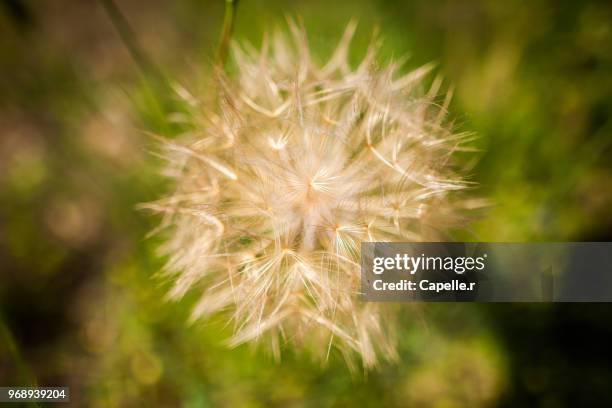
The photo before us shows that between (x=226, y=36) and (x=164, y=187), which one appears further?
(x=164, y=187)

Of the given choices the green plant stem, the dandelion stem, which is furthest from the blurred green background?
the dandelion stem

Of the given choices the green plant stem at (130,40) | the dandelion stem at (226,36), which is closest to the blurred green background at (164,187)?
the green plant stem at (130,40)

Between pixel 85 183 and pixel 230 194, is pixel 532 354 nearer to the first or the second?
pixel 230 194

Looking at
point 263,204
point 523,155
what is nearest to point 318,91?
point 263,204

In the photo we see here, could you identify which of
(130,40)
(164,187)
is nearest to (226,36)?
(164,187)

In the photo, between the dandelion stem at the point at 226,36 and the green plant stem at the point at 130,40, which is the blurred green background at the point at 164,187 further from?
the dandelion stem at the point at 226,36

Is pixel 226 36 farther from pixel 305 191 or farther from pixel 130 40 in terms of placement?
pixel 130 40

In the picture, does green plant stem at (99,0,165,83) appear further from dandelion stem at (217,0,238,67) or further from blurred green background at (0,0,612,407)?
dandelion stem at (217,0,238,67)
